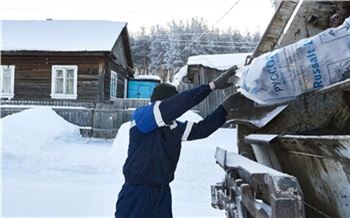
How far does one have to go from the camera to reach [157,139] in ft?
8.30

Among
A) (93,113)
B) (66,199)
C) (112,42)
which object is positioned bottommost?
(66,199)

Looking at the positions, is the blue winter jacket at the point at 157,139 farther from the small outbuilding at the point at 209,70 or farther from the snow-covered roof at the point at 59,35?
the snow-covered roof at the point at 59,35

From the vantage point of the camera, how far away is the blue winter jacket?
7.73ft

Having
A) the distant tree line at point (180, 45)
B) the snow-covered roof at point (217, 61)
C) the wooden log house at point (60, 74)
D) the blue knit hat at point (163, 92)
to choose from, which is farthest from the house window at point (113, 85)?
Result: the distant tree line at point (180, 45)

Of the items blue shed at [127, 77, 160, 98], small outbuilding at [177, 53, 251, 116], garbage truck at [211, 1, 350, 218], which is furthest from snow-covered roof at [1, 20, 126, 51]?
garbage truck at [211, 1, 350, 218]

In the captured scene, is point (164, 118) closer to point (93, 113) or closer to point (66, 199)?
point (66, 199)

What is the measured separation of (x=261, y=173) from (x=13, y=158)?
8.06m

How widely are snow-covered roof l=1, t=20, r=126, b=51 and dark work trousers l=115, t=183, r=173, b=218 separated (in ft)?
41.4

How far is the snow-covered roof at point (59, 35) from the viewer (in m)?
15.1

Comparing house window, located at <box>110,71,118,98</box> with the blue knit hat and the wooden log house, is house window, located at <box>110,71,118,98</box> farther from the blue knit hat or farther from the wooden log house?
the blue knit hat

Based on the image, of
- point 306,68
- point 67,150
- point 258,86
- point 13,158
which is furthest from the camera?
point 67,150

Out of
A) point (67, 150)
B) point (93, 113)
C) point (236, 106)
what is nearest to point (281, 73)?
point (236, 106)

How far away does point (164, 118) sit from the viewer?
2.42 meters

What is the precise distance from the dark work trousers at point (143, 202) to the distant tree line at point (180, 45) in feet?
138
